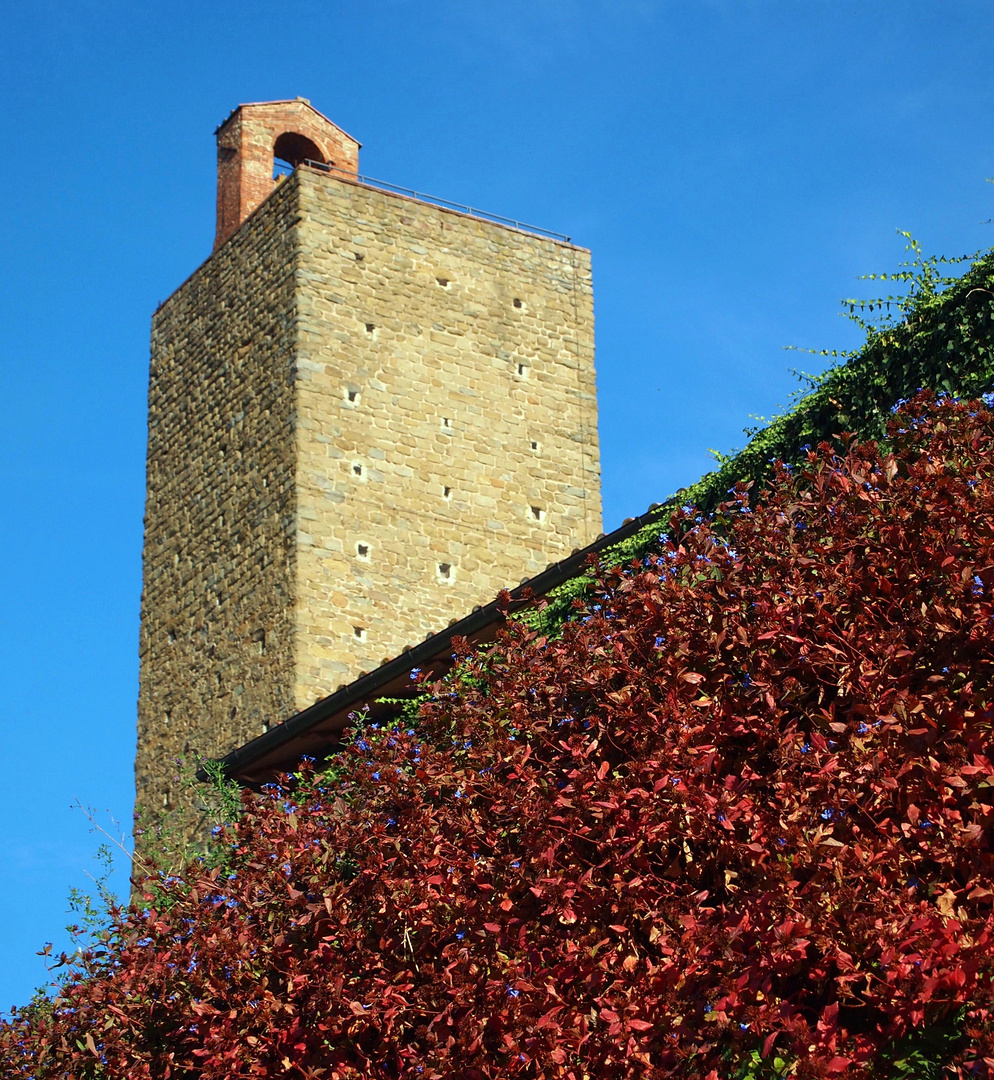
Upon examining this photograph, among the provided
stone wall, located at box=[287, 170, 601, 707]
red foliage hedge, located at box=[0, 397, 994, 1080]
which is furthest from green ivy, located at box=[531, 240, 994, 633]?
stone wall, located at box=[287, 170, 601, 707]

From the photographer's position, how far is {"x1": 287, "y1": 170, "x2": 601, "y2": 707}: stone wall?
46.1 feet

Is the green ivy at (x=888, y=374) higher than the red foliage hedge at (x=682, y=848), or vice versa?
the green ivy at (x=888, y=374)

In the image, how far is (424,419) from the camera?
15188 mm

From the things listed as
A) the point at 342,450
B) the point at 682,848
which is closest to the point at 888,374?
the point at 682,848

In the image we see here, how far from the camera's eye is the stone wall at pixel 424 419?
1405cm

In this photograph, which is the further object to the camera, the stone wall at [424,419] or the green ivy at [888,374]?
the stone wall at [424,419]

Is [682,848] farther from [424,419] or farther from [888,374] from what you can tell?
[424,419]

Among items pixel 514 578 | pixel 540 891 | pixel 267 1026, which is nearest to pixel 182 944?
pixel 267 1026

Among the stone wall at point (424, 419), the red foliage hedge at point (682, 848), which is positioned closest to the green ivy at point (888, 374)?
the red foliage hedge at point (682, 848)

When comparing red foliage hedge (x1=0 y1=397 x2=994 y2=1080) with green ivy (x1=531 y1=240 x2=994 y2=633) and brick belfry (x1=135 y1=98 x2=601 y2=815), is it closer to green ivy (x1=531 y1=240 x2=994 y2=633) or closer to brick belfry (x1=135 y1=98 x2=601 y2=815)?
green ivy (x1=531 y1=240 x2=994 y2=633)

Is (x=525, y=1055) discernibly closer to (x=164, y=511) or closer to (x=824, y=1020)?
(x=824, y=1020)

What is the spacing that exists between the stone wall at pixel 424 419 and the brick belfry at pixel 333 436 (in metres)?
0.02

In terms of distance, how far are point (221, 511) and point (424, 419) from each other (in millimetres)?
2287

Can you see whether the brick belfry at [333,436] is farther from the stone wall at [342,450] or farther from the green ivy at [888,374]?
the green ivy at [888,374]
